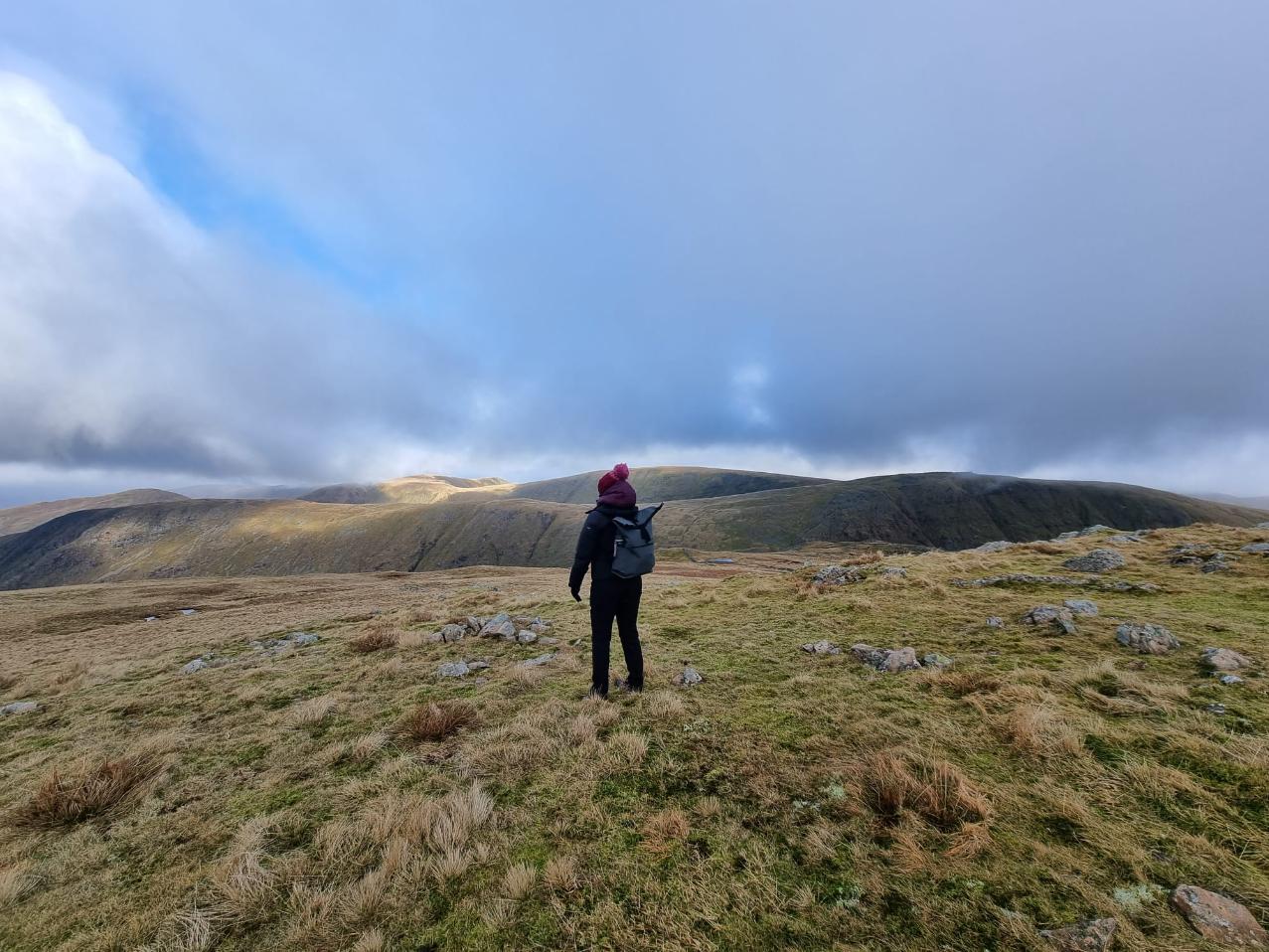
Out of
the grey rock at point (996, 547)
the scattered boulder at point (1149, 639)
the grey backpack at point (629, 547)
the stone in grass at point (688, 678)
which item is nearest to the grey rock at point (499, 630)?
the stone in grass at point (688, 678)

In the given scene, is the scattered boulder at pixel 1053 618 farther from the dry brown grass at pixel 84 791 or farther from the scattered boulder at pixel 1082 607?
the dry brown grass at pixel 84 791

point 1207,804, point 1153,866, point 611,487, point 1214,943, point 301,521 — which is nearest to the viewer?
point 1214,943

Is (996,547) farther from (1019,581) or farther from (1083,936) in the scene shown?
(1083,936)

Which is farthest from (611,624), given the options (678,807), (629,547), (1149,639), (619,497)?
(1149,639)

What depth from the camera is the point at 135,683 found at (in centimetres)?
1016

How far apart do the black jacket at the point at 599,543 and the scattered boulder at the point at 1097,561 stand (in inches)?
633

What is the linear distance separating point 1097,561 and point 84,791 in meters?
23.1

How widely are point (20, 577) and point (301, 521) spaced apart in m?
117

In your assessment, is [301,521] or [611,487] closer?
[611,487]

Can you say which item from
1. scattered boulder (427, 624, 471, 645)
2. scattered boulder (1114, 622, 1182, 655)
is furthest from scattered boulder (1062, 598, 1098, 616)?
scattered boulder (427, 624, 471, 645)

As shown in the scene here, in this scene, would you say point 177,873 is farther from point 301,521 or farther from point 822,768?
point 301,521

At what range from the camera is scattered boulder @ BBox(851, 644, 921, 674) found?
796cm

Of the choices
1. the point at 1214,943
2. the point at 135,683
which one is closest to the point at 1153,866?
the point at 1214,943

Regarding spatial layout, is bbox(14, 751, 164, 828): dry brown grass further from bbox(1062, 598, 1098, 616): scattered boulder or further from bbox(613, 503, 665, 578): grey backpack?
bbox(1062, 598, 1098, 616): scattered boulder
